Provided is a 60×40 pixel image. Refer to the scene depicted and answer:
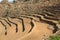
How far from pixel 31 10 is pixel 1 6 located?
516 cm

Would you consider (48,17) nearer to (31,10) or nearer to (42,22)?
(42,22)

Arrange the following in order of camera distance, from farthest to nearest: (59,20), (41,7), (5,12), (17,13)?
(5,12)
(17,13)
(41,7)
(59,20)

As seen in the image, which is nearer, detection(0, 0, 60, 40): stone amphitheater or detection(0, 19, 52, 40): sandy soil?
detection(0, 19, 52, 40): sandy soil

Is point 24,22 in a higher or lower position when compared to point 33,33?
lower

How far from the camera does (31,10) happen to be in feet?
62.7

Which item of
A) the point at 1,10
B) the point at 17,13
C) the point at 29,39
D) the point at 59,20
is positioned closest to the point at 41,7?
the point at 17,13

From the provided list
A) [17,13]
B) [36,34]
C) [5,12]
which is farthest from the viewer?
[5,12]

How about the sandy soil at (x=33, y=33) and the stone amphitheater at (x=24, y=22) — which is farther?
the stone amphitheater at (x=24, y=22)

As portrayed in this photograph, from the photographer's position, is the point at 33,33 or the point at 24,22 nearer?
the point at 33,33

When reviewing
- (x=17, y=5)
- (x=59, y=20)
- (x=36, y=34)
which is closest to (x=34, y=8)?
(x=17, y=5)

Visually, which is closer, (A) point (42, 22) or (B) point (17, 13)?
(A) point (42, 22)

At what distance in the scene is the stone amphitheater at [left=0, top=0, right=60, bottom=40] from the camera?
408 inches

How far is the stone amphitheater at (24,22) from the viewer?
10367mm

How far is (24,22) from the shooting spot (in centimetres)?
1420
